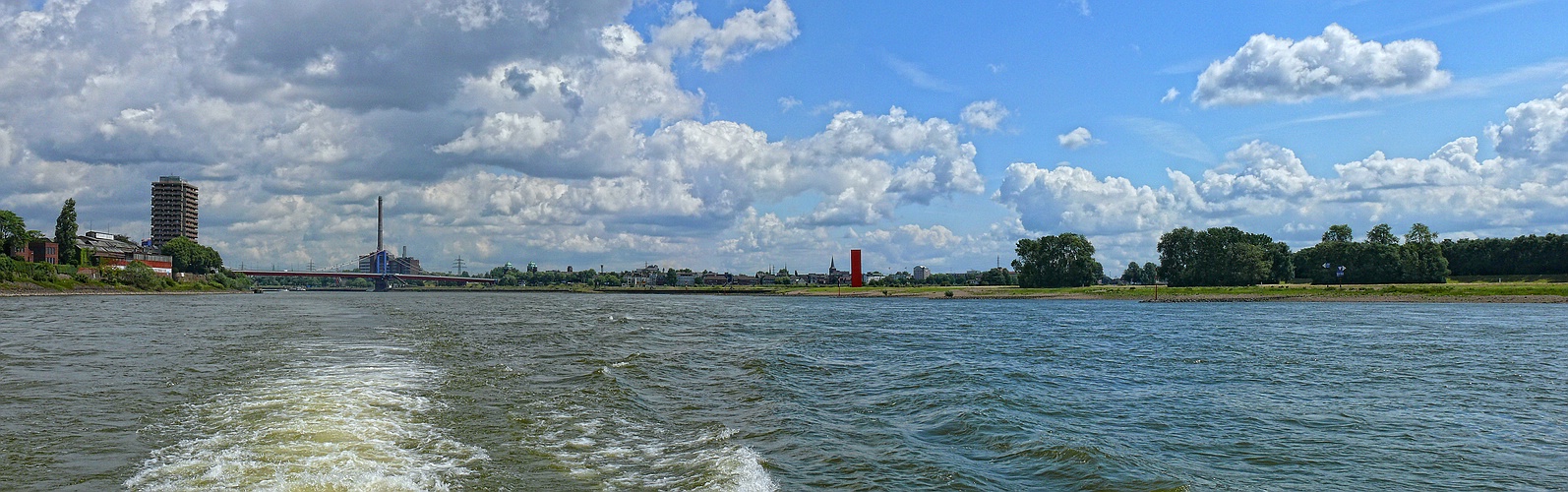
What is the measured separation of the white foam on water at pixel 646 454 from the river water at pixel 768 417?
61 millimetres

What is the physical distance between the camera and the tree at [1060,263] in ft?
514

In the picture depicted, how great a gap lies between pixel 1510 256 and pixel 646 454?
151 m

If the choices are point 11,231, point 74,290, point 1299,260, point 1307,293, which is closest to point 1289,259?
point 1299,260

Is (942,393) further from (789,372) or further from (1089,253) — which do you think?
(1089,253)

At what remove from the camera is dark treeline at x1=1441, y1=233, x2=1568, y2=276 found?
11675cm

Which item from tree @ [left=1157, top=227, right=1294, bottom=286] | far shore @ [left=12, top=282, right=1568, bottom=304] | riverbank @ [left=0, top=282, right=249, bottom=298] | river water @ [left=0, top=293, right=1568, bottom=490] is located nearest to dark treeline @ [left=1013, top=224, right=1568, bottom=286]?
tree @ [left=1157, top=227, right=1294, bottom=286]

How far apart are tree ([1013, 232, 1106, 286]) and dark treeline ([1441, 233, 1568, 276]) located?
5165 centimetres

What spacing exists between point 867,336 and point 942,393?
2149 cm

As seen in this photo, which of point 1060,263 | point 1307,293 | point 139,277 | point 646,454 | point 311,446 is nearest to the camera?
point 311,446

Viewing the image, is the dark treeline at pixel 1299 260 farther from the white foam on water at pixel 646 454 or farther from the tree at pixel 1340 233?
the white foam on water at pixel 646 454

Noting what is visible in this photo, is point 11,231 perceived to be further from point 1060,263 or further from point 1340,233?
point 1340,233

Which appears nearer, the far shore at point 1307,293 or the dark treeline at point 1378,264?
the far shore at point 1307,293

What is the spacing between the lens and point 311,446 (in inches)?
476

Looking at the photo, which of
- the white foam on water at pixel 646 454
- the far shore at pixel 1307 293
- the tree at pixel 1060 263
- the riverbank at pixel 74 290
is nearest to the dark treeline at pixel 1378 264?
the far shore at pixel 1307 293
